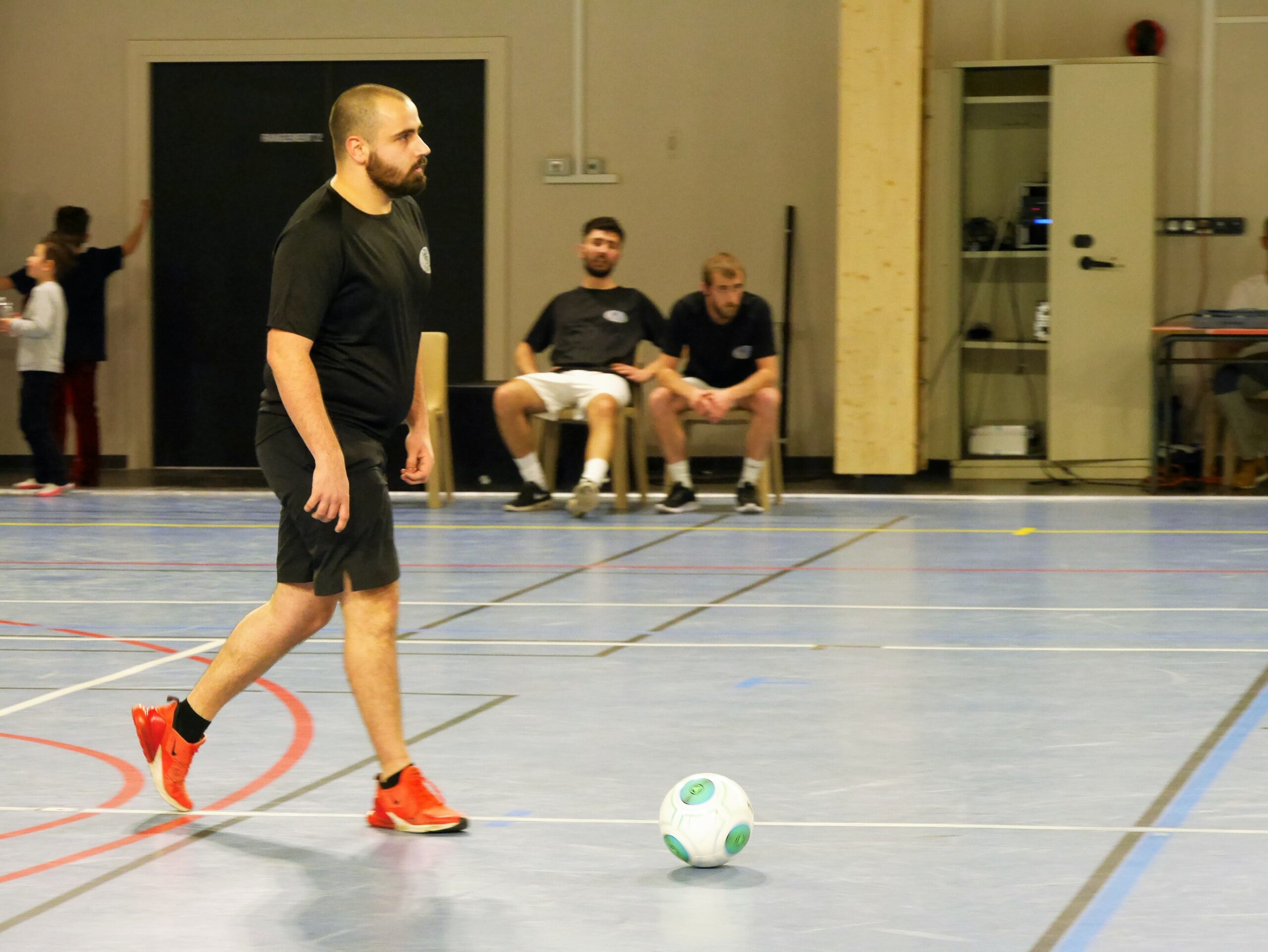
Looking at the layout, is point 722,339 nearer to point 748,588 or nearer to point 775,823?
point 748,588

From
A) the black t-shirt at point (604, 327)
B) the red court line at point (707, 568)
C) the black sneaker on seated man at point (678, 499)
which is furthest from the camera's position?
the black t-shirt at point (604, 327)

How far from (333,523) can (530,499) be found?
5645 millimetres

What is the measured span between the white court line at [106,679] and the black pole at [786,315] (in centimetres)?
640

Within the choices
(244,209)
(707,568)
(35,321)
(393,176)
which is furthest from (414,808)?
(244,209)

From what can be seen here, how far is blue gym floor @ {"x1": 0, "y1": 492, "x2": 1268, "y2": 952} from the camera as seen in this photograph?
2656 mm

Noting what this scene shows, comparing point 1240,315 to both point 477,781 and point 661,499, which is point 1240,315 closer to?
point 661,499

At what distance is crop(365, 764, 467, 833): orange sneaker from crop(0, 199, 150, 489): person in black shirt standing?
7569 millimetres

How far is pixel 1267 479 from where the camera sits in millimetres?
10156

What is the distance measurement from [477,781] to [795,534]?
14.6 ft

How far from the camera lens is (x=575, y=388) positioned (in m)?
8.62

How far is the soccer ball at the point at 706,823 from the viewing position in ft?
9.41

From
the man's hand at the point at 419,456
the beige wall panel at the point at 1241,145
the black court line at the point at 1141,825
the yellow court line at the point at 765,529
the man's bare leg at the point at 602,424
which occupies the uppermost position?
the beige wall panel at the point at 1241,145

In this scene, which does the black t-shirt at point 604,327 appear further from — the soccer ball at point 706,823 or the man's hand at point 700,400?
the soccer ball at point 706,823

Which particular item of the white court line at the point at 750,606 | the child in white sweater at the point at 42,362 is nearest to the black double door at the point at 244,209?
the child in white sweater at the point at 42,362
